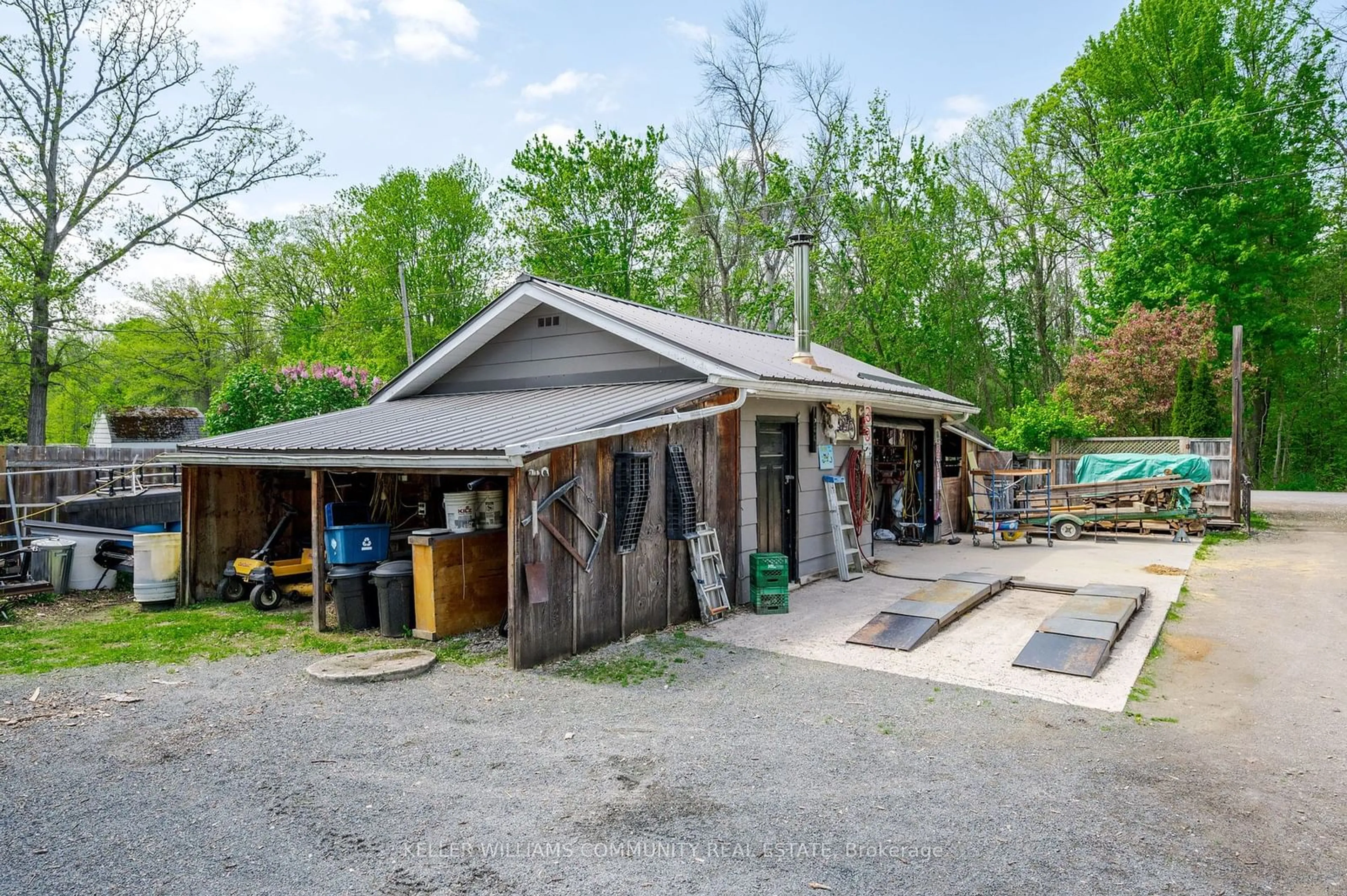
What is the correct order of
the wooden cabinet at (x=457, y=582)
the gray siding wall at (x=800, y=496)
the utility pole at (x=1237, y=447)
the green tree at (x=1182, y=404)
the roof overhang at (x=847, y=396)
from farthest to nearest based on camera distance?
the green tree at (x=1182, y=404) < the utility pole at (x=1237, y=447) < the gray siding wall at (x=800, y=496) < the roof overhang at (x=847, y=396) < the wooden cabinet at (x=457, y=582)

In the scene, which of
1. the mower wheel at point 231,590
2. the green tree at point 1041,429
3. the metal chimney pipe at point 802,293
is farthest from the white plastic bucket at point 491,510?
the green tree at point 1041,429

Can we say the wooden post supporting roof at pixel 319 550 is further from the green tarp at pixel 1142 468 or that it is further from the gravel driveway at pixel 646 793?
the green tarp at pixel 1142 468

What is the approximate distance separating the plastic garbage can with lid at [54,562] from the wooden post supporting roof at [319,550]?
12.0 feet

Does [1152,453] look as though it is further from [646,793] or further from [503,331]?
[646,793]

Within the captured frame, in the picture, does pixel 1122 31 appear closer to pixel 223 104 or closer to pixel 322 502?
pixel 223 104

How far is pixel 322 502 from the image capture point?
6.79 meters

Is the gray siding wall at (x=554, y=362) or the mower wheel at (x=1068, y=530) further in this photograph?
the mower wheel at (x=1068, y=530)

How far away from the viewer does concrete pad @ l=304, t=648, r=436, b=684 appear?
543 centimetres

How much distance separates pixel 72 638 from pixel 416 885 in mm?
5839

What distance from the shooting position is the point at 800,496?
870 cm

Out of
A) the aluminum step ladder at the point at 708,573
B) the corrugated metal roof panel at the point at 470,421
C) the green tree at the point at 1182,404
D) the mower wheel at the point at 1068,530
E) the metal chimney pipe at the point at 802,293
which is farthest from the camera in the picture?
the green tree at the point at 1182,404

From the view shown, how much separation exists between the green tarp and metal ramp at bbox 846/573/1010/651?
6591mm

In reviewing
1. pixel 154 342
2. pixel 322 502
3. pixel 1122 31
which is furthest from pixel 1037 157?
pixel 154 342

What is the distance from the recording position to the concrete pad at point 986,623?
5.39 metres
